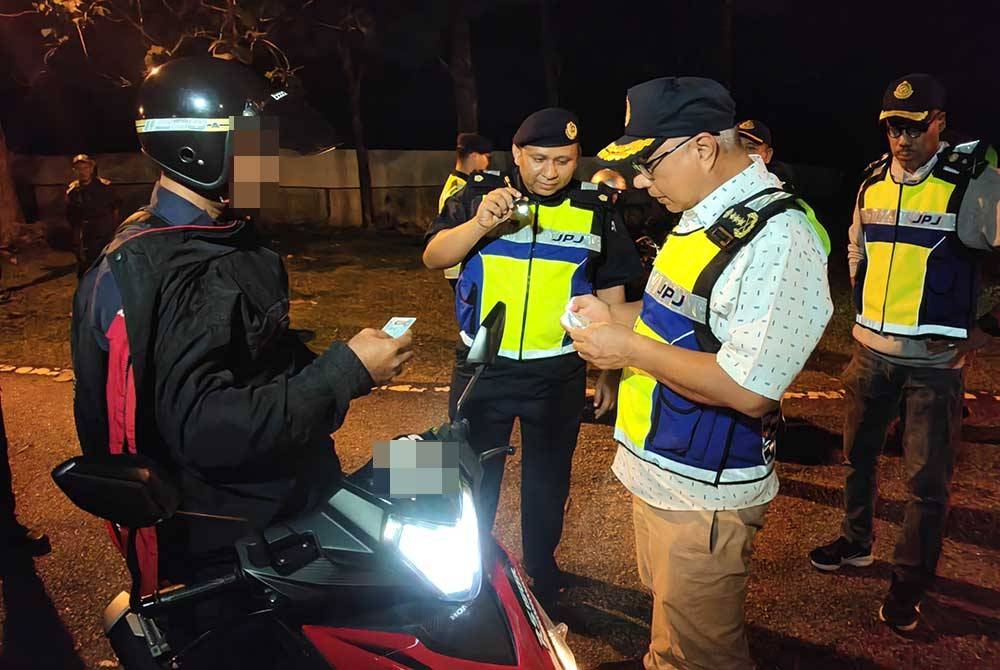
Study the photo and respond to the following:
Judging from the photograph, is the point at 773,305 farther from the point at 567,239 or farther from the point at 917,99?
the point at 917,99

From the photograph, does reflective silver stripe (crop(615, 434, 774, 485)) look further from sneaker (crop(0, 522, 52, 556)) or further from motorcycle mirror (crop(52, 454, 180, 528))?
sneaker (crop(0, 522, 52, 556))

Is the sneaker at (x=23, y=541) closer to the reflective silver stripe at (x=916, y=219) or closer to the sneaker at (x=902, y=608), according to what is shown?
the sneaker at (x=902, y=608)

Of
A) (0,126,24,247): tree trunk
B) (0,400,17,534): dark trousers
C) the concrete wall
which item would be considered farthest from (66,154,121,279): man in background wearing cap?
(0,400,17,534): dark trousers

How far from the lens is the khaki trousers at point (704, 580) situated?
2096mm

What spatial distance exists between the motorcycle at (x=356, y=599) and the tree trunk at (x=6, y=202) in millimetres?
13680

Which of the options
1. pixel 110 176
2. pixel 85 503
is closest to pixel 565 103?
pixel 110 176

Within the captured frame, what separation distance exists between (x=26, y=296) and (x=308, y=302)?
3.75m

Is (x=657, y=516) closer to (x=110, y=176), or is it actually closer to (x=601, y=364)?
(x=601, y=364)

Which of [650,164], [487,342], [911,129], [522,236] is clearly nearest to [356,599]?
[487,342]

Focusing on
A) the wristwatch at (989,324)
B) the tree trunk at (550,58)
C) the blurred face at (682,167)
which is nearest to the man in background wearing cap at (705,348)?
the blurred face at (682,167)

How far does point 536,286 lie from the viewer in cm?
306

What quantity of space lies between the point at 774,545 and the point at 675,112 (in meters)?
2.51

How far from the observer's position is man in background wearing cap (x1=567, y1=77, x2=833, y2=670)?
1.85 m

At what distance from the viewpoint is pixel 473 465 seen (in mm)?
1977
